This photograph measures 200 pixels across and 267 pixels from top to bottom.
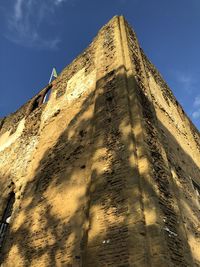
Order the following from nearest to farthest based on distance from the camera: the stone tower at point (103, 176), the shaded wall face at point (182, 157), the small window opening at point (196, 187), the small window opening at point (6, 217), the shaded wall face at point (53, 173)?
the stone tower at point (103, 176) → the shaded wall face at point (53, 173) → the shaded wall face at point (182, 157) → the small window opening at point (6, 217) → the small window opening at point (196, 187)

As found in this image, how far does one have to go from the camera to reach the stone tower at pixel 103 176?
412cm

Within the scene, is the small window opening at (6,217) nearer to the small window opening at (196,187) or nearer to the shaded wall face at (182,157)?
the shaded wall face at (182,157)

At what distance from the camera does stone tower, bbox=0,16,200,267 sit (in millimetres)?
4125

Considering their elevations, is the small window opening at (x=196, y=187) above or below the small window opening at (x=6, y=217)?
above

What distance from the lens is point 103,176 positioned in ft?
16.4

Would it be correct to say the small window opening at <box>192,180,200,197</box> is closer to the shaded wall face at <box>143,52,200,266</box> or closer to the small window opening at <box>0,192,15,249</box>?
the shaded wall face at <box>143,52,200,266</box>

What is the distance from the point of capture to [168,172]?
5.27 metres

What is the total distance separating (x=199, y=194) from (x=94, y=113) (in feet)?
11.5

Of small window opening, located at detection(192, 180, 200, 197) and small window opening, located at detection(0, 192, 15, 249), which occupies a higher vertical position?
small window opening, located at detection(192, 180, 200, 197)

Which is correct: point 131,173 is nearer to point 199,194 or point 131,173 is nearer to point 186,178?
point 186,178

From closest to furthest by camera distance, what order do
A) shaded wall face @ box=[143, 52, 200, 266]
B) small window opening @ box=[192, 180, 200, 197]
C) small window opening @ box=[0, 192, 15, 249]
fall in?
shaded wall face @ box=[143, 52, 200, 266] → small window opening @ box=[0, 192, 15, 249] → small window opening @ box=[192, 180, 200, 197]

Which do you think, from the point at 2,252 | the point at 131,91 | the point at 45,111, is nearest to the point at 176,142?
the point at 131,91

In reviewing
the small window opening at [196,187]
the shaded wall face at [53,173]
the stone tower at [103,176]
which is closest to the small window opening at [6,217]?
the stone tower at [103,176]

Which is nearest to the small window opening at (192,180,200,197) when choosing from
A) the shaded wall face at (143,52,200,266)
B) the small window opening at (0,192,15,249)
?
the shaded wall face at (143,52,200,266)
